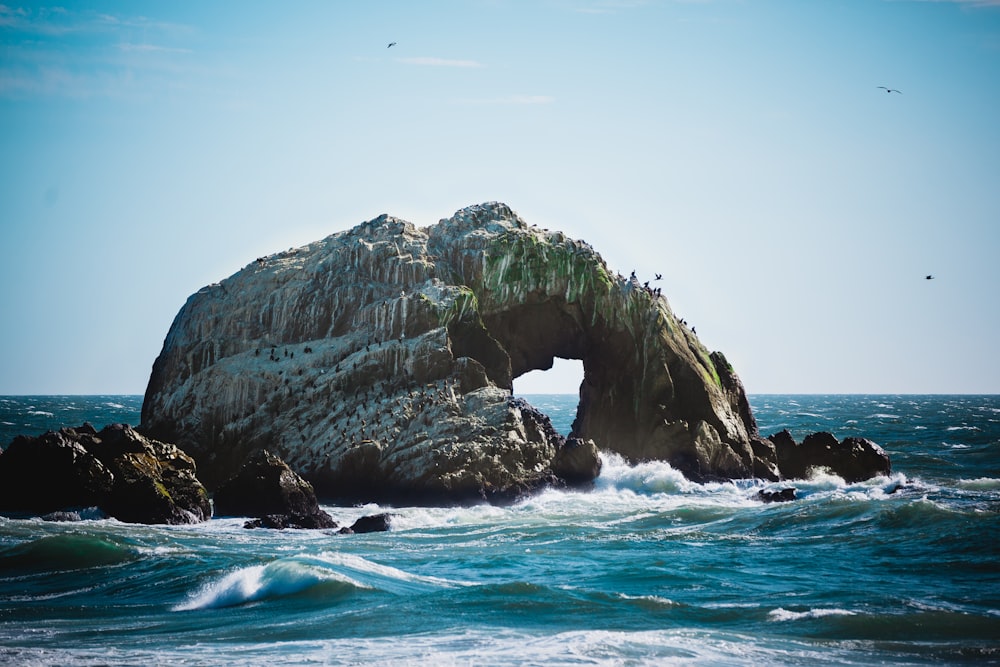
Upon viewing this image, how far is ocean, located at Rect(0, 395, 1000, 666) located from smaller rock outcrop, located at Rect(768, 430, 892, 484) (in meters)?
6.33

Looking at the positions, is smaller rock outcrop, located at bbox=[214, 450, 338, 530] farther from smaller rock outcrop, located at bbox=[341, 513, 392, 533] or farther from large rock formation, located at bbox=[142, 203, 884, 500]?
large rock formation, located at bbox=[142, 203, 884, 500]

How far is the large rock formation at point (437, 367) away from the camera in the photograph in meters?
42.5

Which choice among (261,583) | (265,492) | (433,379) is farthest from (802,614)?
(433,379)

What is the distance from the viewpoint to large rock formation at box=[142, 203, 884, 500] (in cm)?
4247

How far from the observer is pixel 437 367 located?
44.6 meters

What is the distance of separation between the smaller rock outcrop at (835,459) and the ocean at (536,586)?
6332 mm

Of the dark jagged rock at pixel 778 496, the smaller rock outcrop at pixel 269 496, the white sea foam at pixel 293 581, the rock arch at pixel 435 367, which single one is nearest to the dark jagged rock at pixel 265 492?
the smaller rock outcrop at pixel 269 496

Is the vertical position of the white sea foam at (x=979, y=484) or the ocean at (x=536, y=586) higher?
the white sea foam at (x=979, y=484)

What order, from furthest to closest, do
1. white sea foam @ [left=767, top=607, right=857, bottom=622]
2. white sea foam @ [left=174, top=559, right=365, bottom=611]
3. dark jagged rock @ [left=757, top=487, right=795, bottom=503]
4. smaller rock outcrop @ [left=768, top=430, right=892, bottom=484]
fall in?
smaller rock outcrop @ [left=768, top=430, right=892, bottom=484], dark jagged rock @ [left=757, top=487, right=795, bottom=503], white sea foam @ [left=174, top=559, right=365, bottom=611], white sea foam @ [left=767, top=607, right=857, bottom=622]

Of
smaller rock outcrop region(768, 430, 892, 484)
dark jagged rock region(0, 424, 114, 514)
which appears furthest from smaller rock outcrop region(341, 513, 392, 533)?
smaller rock outcrop region(768, 430, 892, 484)

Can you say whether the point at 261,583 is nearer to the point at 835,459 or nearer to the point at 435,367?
the point at 435,367

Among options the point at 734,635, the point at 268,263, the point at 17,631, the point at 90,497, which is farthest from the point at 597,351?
the point at 17,631

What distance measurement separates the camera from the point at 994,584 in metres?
27.1

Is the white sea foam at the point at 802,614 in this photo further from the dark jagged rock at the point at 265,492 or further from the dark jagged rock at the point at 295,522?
Answer: the dark jagged rock at the point at 265,492
